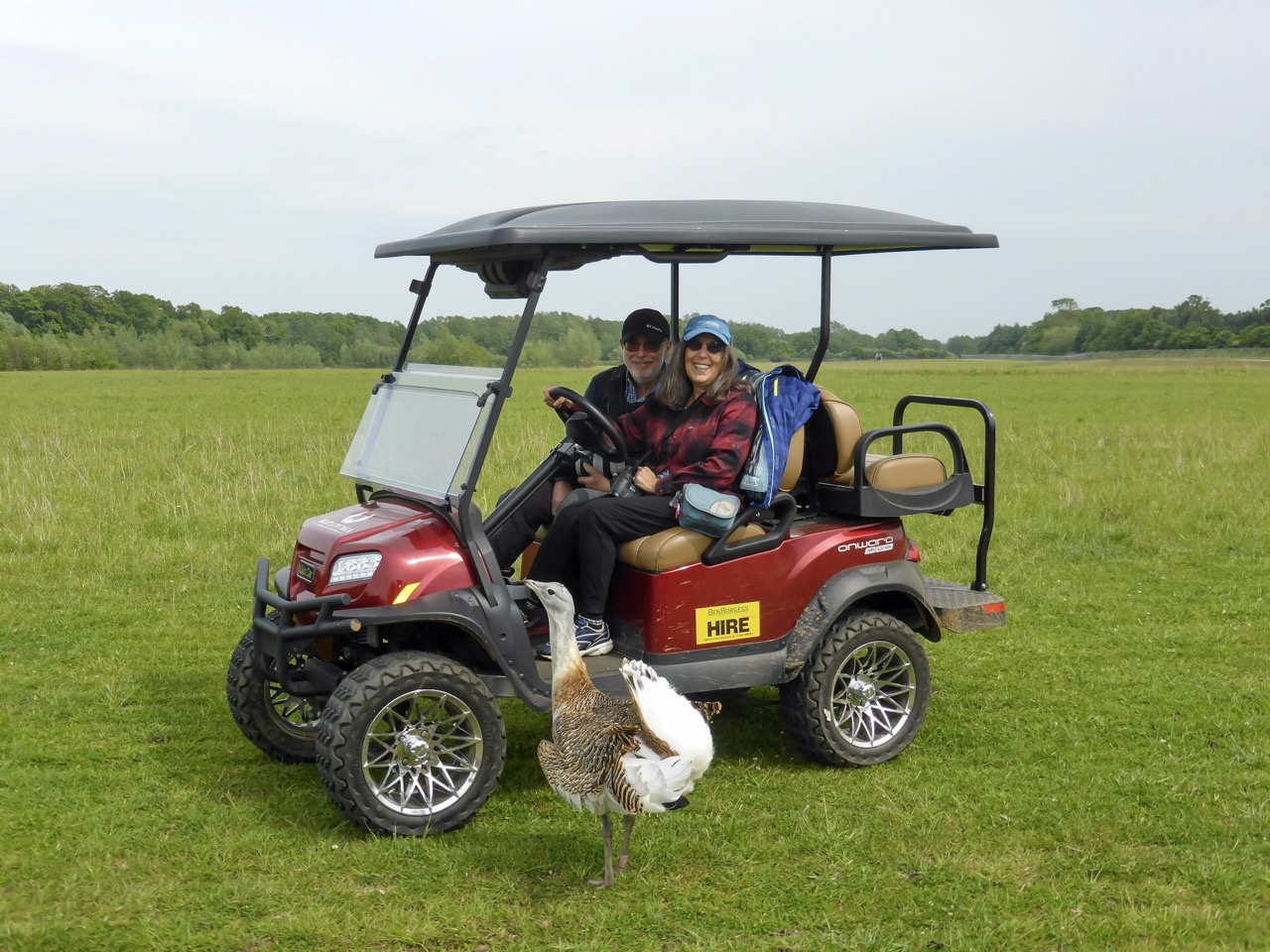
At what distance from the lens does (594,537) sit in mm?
4988

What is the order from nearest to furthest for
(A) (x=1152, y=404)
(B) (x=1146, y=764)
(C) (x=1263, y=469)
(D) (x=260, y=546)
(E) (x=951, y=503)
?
(B) (x=1146, y=764)
(E) (x=951, y=503)
(D) (x=260, y=546)
(C) (x=1263, y=469)
(A) (x=1152, y=404)

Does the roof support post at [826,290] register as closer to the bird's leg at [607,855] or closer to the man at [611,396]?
the man at [611,396]

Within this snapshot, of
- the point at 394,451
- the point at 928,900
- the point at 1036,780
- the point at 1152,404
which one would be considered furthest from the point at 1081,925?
the point at 1152,404

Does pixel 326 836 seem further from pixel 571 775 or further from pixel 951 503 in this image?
pixel 951 503

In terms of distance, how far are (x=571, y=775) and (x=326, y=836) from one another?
3.54ft

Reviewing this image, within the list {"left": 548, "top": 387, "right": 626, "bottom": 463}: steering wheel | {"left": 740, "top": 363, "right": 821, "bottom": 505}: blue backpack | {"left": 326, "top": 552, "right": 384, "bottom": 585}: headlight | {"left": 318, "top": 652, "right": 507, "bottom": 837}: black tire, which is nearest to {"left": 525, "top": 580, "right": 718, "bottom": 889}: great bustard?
{"left": 318, "top": 652, "right": 507, "bottom": 837}: black tire

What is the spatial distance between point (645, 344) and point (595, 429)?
26.8 inches

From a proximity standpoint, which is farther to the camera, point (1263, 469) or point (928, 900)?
point (1263, 469)

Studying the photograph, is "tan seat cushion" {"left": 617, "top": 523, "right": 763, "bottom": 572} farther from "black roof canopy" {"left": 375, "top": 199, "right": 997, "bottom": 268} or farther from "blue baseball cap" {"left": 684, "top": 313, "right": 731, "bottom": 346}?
"black roof canopy" {"left": 375, "top": 199, "right": 997, "bottom": 268}

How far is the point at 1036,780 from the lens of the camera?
5199 mm

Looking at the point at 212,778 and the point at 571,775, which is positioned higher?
the point at 571,775

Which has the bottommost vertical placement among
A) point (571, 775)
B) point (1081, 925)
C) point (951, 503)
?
point (1081, 925)

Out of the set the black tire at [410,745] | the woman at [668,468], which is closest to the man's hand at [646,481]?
the woman at [668,468]

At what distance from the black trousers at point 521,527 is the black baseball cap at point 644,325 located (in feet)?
2.73
